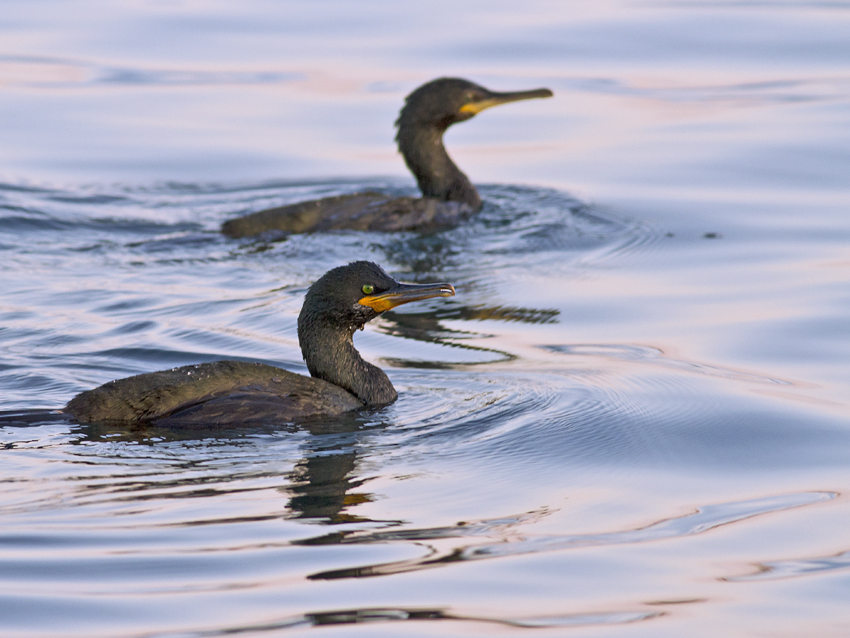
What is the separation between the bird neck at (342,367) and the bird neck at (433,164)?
496 cm

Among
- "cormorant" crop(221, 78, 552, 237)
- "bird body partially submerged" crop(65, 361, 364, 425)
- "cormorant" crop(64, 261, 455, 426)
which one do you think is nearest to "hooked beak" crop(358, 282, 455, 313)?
"cormorant" crop(64, 261, 455, 426)

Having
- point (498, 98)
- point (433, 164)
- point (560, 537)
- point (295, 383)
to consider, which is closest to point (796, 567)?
point (560, 537)

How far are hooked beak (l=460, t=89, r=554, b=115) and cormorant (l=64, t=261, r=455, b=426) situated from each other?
16.6 ft

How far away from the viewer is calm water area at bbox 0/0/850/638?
183 inches

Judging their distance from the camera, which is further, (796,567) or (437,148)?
(437,148)

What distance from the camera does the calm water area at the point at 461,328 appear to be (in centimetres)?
466

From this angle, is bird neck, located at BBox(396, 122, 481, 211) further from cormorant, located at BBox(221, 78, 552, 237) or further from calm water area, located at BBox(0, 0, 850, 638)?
calm water area, located at BBox(0, 0, 850, 638)

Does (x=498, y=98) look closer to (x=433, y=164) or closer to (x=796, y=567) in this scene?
(x=433, y=164)

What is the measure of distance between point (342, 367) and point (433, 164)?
5.19 m

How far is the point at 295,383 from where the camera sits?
6750 millimetres

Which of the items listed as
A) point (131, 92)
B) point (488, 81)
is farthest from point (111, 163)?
→ point (488, 81)

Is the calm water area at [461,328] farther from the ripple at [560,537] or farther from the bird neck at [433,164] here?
the bird neck at [433,164]

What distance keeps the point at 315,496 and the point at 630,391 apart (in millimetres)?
2382

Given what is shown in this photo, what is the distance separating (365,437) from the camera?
256 inches
